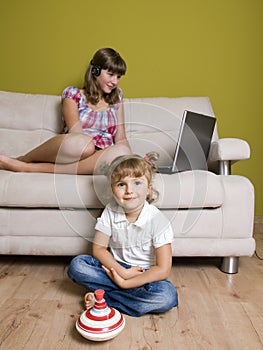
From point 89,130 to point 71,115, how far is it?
12 centimetres

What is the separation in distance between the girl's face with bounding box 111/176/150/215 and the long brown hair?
76cm

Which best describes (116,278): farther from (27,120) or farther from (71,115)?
(27,120)

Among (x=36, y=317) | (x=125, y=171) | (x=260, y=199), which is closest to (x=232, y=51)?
(x=260, y=199)

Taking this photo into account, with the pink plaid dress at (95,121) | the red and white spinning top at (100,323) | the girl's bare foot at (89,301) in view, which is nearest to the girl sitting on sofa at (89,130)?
the pink plaid dress at (95,121)

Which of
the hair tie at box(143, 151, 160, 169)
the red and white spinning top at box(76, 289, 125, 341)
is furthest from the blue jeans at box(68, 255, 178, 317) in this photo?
the hair tie at box(143, 151, 160, 169)

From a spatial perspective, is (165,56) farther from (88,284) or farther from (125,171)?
(88,284)

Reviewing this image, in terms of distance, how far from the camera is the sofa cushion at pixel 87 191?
1508mm

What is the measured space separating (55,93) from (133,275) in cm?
156

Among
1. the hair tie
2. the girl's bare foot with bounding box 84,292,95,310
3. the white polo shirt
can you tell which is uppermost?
the hair tie

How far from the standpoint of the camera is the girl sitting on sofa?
162 cm

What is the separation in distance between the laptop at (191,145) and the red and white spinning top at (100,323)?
68cm

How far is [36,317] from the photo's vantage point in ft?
3.89

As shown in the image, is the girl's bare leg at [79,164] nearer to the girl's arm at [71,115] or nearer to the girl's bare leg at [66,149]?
the girl's bare leg at [66,149]

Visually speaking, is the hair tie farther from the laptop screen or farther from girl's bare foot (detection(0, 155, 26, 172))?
girl's bare foot (detection(0, 155, 26, 172))
